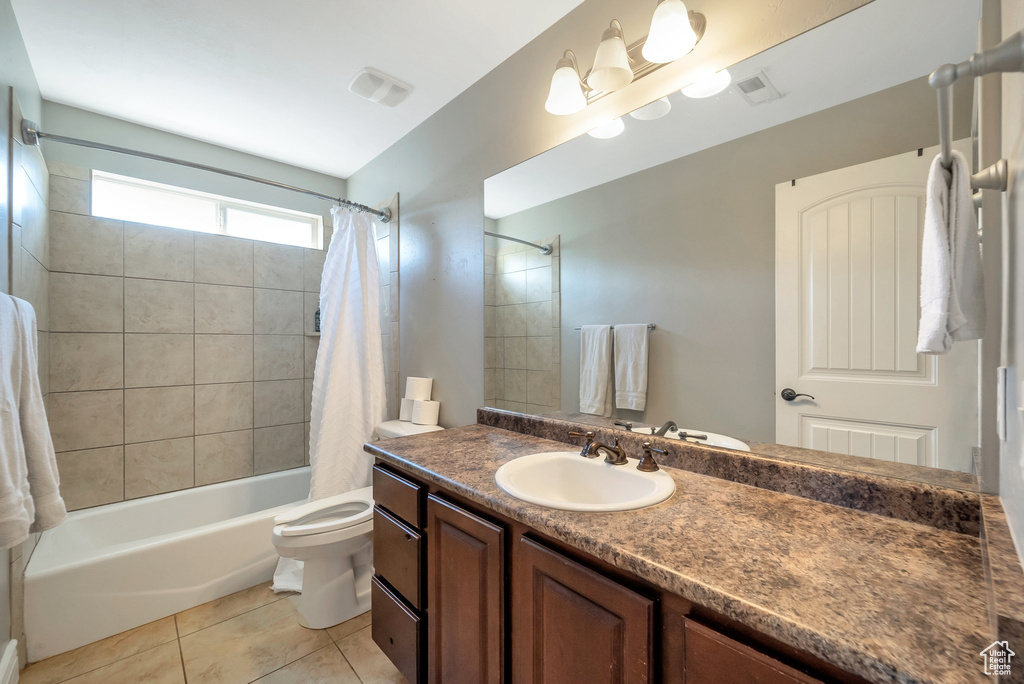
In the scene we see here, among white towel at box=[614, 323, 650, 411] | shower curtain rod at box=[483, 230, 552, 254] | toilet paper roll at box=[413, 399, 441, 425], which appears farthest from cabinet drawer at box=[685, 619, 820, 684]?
toilet paper roll at box=[413, 399, 441, 425]

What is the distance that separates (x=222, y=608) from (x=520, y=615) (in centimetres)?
185

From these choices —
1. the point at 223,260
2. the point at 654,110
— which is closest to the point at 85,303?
the point at 223,260

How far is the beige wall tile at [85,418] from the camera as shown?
2115mm

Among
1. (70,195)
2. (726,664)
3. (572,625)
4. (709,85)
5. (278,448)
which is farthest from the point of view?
(278,448)

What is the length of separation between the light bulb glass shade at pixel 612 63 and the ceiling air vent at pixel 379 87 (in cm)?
111

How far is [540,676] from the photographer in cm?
88

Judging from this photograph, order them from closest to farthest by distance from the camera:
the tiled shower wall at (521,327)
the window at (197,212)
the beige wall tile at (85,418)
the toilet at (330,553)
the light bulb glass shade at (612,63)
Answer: the light bulb glass shade at (612,63)
the tiled shower wall at (521,327)
the toilet at (330,553)
the beige wall tile at (85,418)
the window at (197,212)

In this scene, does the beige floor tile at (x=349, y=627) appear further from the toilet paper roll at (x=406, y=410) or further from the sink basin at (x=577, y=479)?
the sink basin at (x=577, y=479)

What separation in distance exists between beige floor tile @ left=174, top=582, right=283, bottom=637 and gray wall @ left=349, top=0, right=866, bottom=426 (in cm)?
123

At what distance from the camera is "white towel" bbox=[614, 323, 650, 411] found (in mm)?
1344

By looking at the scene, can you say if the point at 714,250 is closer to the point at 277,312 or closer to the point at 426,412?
the point at 426,412

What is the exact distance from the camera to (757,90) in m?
1.10

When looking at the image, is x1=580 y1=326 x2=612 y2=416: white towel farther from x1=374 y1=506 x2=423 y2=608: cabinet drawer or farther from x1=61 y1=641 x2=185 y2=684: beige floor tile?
x1=61 y1=641 x2=185 y2=684: beige floor tile

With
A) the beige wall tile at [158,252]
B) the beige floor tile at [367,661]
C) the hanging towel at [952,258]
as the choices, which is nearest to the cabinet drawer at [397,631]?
the beige floor tile at [367,661]
